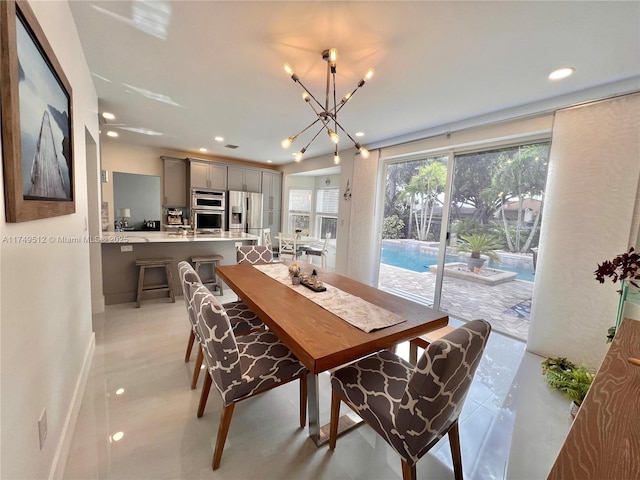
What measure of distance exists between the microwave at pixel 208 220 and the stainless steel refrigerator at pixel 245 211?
202mm

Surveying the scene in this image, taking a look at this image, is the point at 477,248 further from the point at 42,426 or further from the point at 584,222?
the point at 42,426

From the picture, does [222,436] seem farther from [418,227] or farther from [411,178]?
[411,178]

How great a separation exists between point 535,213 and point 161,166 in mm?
6095

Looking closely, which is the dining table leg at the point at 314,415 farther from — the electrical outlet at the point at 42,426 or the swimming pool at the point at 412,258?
the swimming pool at the point at 412,258

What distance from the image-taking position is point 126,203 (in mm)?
4891

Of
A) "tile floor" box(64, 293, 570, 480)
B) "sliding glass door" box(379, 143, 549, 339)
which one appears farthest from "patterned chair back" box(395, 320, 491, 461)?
"sliding glass door" box(379, 143, 549, 339)

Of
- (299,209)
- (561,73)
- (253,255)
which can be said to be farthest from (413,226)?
(299,209)

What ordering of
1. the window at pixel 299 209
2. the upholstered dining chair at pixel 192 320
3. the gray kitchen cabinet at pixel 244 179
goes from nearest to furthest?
the upholstered dining chair at pixel 192 320
the gray kitchen cabinet at pixel 244 179
the window at pixel 299 209

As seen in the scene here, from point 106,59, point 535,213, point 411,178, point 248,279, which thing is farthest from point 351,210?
point 106,59

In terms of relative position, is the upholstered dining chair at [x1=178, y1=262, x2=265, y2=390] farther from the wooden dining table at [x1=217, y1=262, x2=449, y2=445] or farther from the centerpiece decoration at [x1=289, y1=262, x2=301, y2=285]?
the centerpiece decoration at [x1=289, y1=262, x2=301, y2=285]

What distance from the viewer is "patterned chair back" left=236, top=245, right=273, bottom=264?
119 inches

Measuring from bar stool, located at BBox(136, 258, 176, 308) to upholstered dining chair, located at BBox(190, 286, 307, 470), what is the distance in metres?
2.29

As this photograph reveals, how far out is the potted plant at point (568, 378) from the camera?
1834mm

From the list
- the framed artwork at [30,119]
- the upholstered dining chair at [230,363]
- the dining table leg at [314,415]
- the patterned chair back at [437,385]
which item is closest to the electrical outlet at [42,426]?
the upholstered dining chair at [230,363]
